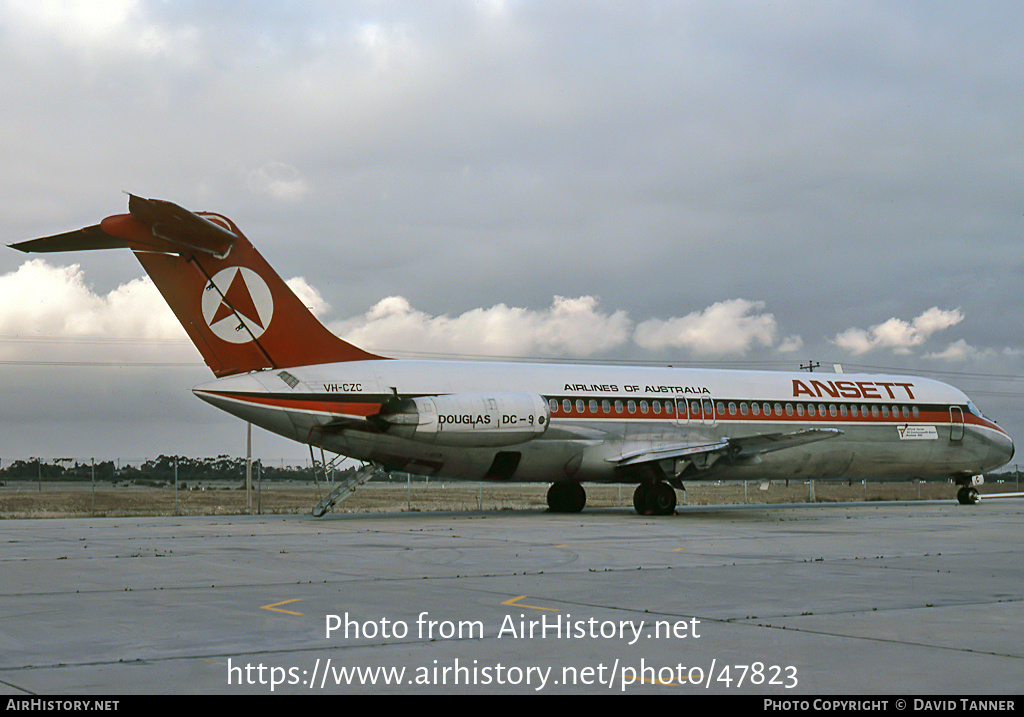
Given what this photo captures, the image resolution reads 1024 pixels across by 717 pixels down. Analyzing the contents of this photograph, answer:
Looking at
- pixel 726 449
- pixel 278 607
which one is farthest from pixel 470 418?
pixel 278 607

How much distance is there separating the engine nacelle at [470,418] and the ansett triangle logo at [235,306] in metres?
3.72

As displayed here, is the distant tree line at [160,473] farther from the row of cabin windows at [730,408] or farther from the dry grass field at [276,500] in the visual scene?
the row of cabin windows at [730,408]

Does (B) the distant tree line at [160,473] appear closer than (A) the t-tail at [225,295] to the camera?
No

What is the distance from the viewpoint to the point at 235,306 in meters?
25.3

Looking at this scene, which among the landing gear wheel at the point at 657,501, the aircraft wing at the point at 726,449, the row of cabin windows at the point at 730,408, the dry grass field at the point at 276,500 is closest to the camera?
the aircraft wing at the point at 726,449

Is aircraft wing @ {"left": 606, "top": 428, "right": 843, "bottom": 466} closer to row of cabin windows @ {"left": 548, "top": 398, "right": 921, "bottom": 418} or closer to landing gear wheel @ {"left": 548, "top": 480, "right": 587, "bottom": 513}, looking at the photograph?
row of cabin windows @ {"left": 548, "top": 398, "right": 921, "bottom": 418}

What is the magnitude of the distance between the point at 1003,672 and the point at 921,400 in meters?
29.7

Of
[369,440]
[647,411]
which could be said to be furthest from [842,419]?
[369,440]

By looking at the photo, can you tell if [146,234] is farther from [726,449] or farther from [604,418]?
[726,449]

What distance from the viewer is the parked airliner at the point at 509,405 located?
82.4 ft

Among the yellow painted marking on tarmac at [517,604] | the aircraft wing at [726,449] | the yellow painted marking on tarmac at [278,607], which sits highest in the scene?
the aircraft wing at [726,449]

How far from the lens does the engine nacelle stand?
84.7ft

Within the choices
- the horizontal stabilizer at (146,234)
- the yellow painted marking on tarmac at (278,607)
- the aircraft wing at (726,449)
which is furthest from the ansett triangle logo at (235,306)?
the yellow painted marking on tarmac at (278,607)
